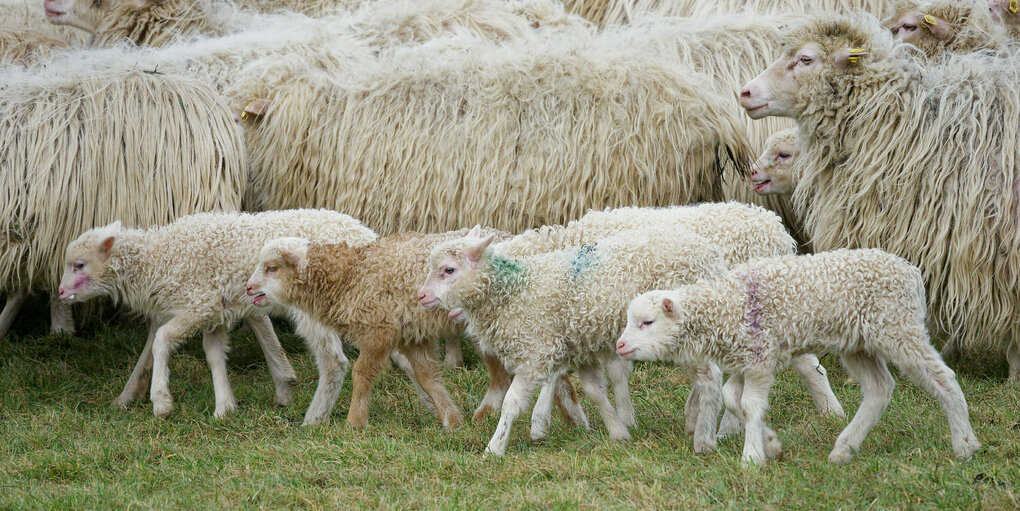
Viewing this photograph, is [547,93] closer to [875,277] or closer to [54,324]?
[875,277]

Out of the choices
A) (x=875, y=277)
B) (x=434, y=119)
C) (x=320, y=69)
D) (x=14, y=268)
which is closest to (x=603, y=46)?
(x=434, y=119)

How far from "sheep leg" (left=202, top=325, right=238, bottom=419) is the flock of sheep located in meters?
0.02

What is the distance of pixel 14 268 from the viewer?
7234mm

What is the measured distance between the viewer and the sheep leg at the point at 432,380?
5.91 m

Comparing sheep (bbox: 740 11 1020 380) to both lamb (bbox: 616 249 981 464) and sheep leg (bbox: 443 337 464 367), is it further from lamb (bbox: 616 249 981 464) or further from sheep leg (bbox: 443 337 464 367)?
sheep leg (bbox: 443 337 464 367)

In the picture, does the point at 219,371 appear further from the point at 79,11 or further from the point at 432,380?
the point at 79,11

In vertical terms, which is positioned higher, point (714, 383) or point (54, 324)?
point (714, 383)

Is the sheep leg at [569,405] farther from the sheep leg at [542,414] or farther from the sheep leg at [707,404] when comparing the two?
the sheep leg at [707,404]

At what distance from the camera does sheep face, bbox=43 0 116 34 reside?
30.0 feet

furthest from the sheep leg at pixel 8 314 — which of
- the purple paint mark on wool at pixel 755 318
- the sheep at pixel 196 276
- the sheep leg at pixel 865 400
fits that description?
the sheep leg at pixel 865 400

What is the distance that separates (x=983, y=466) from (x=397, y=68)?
452cm

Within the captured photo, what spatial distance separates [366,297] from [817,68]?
2456 mm

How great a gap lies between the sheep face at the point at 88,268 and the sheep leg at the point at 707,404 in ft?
10.4

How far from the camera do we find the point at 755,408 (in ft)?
15.8
